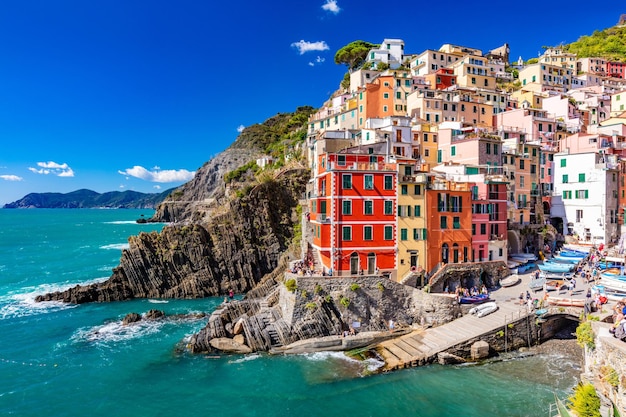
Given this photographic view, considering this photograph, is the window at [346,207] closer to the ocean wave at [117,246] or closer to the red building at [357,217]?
the red building at [357,217]

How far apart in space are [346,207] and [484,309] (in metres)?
13.9

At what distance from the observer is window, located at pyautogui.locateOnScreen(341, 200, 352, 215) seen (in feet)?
114

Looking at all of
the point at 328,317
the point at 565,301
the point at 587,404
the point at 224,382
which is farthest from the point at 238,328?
the point at 565,301

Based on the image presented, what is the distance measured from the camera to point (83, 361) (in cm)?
3180

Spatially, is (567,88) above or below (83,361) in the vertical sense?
above

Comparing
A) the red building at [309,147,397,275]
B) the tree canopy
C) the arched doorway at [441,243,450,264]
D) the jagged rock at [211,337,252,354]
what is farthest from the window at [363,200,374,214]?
the tree canopy

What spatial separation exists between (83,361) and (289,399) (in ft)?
58.6

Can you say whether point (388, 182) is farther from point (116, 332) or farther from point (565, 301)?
point (116, 332)

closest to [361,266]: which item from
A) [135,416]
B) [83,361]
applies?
[135,416]

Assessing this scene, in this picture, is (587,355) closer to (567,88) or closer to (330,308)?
(330,308)

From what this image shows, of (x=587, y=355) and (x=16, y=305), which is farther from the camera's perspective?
(x=16, y=305)

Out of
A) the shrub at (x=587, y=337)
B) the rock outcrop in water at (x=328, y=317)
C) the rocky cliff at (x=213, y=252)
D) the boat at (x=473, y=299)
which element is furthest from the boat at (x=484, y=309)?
the rocky cliff at (x=213, y=252)

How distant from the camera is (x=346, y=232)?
3484cm

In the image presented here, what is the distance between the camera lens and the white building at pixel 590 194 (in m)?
46.4
